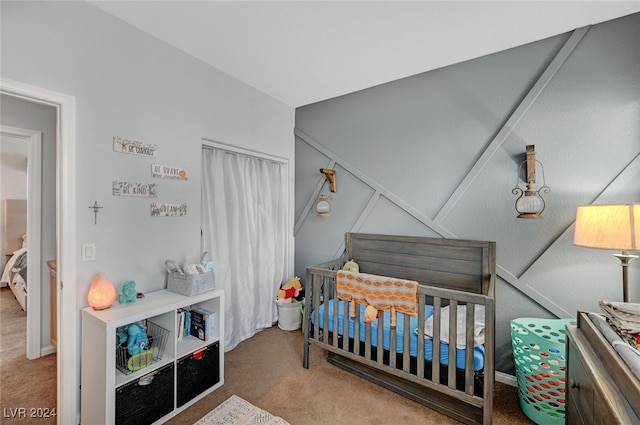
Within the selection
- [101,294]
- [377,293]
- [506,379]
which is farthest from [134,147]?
[506,379]

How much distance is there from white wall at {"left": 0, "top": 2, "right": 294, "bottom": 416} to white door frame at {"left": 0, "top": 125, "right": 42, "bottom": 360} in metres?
1.17

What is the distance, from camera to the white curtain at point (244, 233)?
8.31ft

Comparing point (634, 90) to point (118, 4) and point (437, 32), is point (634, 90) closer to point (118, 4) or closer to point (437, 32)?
point (437, 32)

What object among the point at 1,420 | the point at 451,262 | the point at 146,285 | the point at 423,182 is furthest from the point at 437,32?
the point at 1,420

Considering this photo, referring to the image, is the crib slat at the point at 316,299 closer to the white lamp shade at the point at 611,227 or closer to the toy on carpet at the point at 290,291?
the toy on carpet at the point at 290,291

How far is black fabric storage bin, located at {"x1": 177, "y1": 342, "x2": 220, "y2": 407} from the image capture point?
1.80 meters

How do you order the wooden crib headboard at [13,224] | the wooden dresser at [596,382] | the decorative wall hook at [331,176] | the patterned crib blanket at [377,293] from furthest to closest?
1. the wooden crib headboard at [13,224]
2. the decorative wall hook at [331,176]
3. the patterned crib blanket at [377,293]
4. the wooden dresser at [596,382]

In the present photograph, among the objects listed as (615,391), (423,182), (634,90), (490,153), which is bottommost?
(615,391)

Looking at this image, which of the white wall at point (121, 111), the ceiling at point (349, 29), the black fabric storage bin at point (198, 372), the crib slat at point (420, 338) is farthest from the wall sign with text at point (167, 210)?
the crib slat at point (420, 338)

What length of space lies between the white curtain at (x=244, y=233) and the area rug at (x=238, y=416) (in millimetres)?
785

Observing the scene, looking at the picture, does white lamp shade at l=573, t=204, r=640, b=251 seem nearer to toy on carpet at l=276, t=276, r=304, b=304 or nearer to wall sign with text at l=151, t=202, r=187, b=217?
toy on carpet at l=276, t=276, r=304, b=304

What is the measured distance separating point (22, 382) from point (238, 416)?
1.69 metres

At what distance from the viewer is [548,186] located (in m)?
1.98

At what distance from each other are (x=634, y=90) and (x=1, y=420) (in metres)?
4.44
